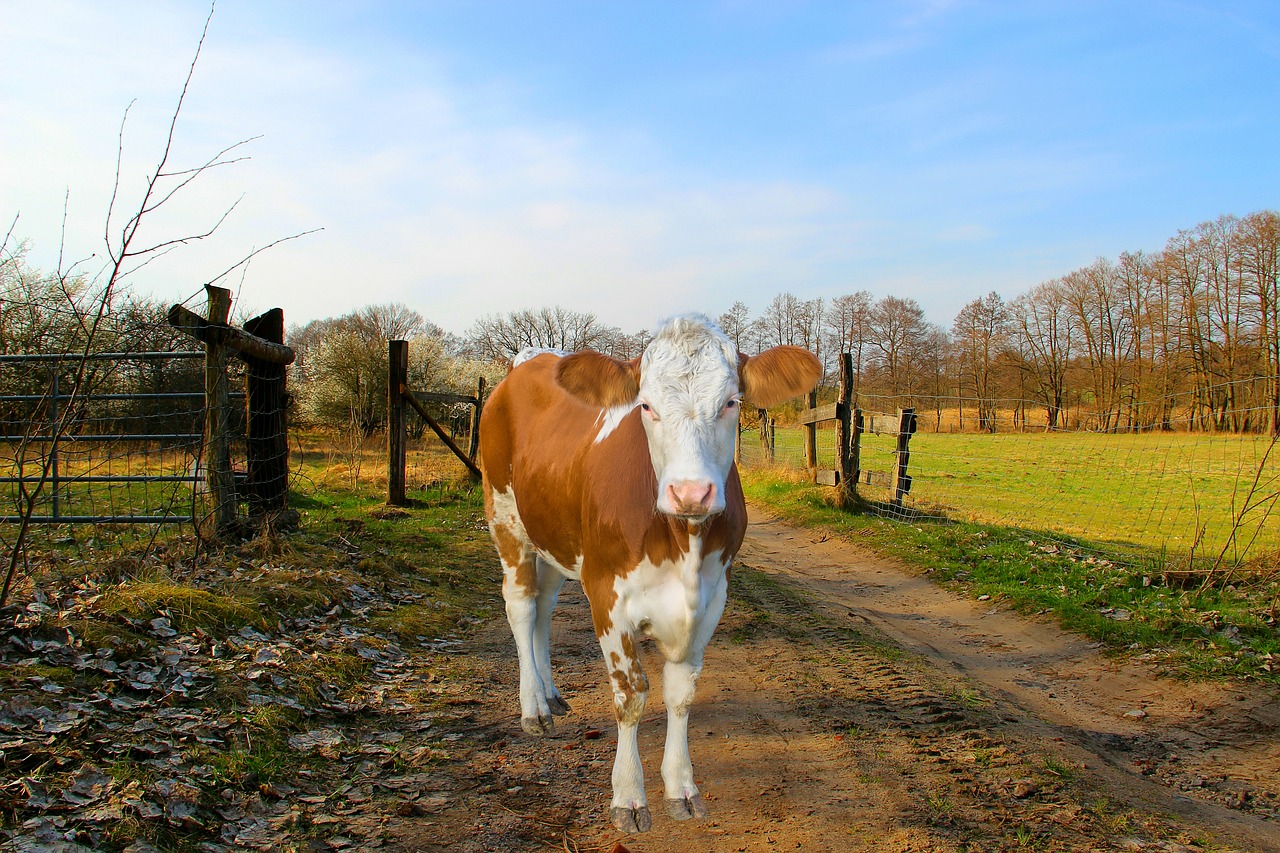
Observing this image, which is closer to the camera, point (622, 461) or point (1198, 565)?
point (622, 461)

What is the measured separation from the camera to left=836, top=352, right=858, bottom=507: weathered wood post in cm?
1245

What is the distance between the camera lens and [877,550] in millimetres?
9406

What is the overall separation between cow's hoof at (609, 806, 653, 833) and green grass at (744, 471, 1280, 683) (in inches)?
160

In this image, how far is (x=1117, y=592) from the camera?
638 cm

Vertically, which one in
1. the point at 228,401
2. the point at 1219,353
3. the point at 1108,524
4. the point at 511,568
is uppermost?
the point at 1219,353

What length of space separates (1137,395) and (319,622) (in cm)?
4322

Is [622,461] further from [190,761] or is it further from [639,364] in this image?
[190,761]

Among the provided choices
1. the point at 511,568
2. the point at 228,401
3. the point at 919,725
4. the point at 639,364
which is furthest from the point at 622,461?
the point at 228,401

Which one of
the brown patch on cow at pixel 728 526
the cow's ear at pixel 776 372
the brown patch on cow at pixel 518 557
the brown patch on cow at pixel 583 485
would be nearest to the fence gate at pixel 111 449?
the brown patch on cow at pixel 518 557

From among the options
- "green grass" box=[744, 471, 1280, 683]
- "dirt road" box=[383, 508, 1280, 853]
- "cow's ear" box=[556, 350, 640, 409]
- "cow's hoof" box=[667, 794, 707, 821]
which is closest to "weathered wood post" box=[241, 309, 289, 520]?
"dirt road" box=[383, 508, 1280, 853]

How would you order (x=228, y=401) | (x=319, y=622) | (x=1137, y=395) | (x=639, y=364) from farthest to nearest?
(x=1137, y=395) → (x=228, y=401) → (x=319, y=622) → (x=639, y=364)

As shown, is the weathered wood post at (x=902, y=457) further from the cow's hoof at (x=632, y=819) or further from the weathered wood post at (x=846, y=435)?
the cow's hoof at (x=632, y=819)

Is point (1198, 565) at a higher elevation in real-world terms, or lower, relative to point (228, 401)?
lower

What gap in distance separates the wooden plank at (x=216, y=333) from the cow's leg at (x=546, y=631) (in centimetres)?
376
